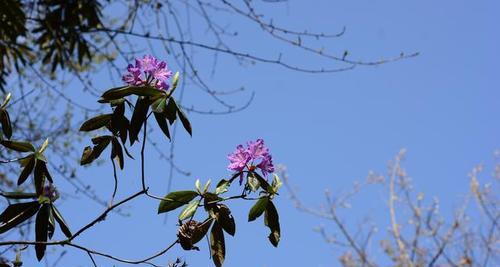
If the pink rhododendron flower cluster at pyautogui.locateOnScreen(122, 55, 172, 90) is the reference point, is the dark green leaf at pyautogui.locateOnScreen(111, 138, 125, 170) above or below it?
below

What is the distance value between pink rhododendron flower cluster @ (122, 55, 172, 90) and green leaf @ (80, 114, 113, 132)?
0.08 meters

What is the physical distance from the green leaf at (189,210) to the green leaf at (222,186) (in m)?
0.04

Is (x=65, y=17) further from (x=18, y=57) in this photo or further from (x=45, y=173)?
(x=45, y=173)

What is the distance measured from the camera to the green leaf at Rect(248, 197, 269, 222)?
1166 millimetres

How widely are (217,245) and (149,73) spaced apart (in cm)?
33

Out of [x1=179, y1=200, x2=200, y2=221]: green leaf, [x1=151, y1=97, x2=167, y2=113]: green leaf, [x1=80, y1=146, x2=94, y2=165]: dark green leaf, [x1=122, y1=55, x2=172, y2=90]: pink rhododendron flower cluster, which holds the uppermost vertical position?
[x1=122, y1=55, x2=172, y2=90]: pink rhododendron flower cluster

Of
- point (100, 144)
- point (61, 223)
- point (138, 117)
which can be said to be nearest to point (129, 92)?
point (138, 117)

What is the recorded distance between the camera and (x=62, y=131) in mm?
4336

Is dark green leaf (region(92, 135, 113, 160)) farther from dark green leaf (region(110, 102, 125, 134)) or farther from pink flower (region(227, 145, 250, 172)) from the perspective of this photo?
pink flower (region(227, 145, 250, 172))

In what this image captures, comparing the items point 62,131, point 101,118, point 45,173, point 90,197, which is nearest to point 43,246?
point 45,173

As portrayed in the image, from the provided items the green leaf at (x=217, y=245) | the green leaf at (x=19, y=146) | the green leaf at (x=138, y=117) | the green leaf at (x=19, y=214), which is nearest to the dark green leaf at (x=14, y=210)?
the green leaf at (x=19, y=214)

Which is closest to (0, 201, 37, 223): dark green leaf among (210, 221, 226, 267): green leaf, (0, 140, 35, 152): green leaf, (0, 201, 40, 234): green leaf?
(0, 201, 40, 234): green leaf

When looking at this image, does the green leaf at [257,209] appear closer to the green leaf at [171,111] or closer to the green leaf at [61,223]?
the green leaf at [171,111]

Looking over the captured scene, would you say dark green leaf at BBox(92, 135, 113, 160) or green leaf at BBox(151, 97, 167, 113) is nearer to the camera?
green leaf at BBox(151, 97, 167, 113)
